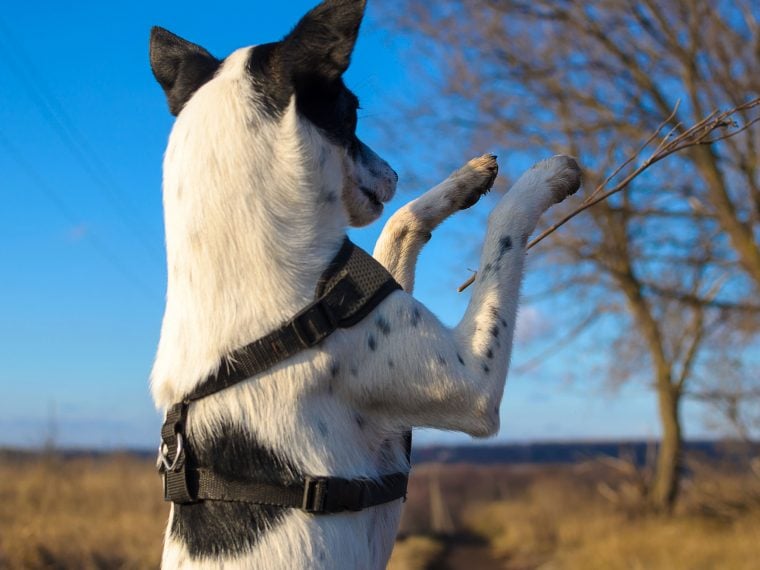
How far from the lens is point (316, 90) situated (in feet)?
7.77

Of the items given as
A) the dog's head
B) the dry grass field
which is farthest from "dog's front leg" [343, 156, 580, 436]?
the dry grass field

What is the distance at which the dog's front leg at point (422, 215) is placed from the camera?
117 inches

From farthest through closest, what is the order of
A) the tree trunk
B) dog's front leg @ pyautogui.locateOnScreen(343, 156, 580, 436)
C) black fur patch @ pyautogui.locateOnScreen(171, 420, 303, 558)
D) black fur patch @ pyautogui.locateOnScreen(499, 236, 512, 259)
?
the tree trunk, black fur patch @ pyautogui.locateOnScreen(499, 236, 512, 259), dog's front leg @ pyautogui.locateOnScreen(343, 156, 580, 436), black fur patch @ pyautogui.locateOnScreen(171, 420, 303, 558)

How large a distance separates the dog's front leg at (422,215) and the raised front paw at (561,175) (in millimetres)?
226

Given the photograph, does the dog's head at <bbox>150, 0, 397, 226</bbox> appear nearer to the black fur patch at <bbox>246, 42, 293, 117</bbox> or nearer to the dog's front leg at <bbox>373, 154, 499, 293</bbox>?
the black fur patch at <bbox>246, 42, 293, 117</bbox>

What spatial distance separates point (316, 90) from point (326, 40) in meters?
0.16

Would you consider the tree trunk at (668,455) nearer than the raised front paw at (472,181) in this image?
No

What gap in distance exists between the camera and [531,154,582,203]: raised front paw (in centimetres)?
273

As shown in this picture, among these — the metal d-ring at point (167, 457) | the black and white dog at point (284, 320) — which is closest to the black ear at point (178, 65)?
the black and white dog at point (284, 320)

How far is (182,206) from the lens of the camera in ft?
7.47

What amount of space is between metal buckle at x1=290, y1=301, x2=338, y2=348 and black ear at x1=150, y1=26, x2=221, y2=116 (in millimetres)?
850

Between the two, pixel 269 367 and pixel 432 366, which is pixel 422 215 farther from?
pixel 269 367

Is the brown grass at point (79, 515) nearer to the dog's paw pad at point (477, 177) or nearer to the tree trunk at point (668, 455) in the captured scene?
the dog's paw pad at point (477, 177)

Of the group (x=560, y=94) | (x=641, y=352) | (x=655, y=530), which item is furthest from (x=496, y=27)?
(x=655, y=530)
